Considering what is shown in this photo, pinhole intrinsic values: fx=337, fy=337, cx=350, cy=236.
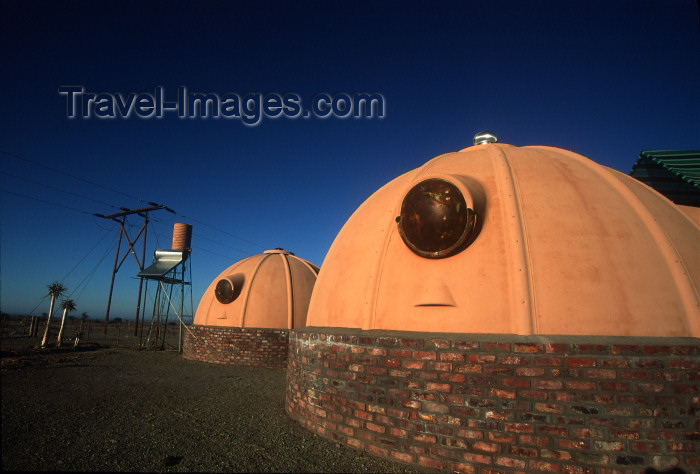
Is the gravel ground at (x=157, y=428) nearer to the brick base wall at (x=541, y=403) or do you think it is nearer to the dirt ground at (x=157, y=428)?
the dirt ground at (x=157, y=428)

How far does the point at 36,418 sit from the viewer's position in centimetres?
527

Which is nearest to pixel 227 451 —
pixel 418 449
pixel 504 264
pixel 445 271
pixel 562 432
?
pixel 418 449

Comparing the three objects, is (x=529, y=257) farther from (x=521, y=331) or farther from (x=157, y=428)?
(x=157, y=428)

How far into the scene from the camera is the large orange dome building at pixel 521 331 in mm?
3084

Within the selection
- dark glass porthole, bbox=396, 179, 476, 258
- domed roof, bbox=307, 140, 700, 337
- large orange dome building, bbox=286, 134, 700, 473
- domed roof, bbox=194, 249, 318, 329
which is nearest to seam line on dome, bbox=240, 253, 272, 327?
domed roof, bbox=194, 249, 318, 329

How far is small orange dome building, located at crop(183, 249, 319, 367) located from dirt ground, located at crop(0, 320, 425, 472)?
8.18 feet

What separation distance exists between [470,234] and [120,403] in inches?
278

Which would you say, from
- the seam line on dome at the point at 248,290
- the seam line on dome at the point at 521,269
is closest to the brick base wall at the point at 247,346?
the seam line on dome at the point at 248,290

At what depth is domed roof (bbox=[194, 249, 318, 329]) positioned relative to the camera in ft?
41.1

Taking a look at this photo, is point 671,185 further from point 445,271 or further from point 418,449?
point 418,449

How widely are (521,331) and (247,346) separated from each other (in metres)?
10.6

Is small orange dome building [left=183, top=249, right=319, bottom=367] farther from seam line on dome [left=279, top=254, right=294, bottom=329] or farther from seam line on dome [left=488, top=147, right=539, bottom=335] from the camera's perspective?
seam line on dome [left=488, top=147, right=539, bottom=335]

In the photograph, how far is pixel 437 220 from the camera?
13.1ft

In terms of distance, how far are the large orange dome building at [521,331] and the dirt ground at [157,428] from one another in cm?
56
